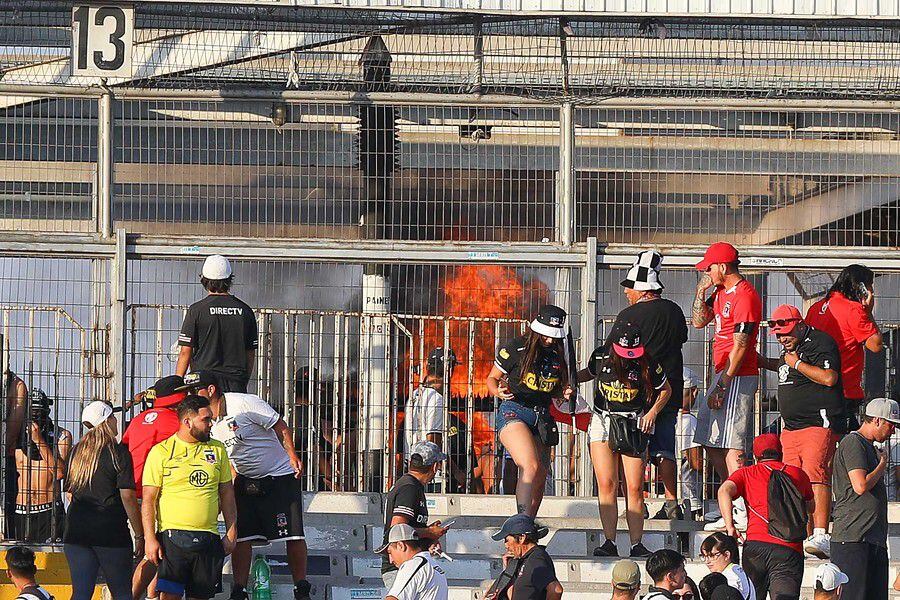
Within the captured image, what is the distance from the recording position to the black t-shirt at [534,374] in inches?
419

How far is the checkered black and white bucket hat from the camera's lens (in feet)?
35.8

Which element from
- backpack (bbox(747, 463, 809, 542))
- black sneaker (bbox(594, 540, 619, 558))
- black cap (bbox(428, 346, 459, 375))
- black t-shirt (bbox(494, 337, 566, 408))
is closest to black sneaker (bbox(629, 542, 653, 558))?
black sneaker (bbox(594, 540, 619, 558))

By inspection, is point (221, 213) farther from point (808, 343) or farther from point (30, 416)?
point (808, 343)

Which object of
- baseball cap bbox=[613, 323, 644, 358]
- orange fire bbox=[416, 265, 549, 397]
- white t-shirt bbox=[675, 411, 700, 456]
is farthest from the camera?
white t-shirt bbox=[675, 411, 700, 456]

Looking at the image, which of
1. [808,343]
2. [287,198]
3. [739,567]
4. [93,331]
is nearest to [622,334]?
[808,343]

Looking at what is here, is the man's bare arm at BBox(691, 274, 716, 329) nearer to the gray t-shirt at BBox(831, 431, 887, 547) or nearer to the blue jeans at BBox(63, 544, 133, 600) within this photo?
the gray t-shirt at BBox(831, 431, 887, 547)

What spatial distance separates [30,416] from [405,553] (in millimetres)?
3621

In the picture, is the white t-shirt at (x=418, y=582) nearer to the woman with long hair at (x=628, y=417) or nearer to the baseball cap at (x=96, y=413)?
the woman with long hair at (x=628, y=417)

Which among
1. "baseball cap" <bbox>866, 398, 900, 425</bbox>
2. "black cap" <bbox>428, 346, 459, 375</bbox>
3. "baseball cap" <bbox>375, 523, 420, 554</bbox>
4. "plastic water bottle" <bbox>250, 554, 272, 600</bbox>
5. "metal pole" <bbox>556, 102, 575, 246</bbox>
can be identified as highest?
"metal pole" <bbox>556, 102, 575, 246</bbox>

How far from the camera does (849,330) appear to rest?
11086 millimetres

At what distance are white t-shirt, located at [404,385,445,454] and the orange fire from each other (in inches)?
10.3

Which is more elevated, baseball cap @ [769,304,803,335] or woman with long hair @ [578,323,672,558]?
baseball cap @ [769,304,803,335]

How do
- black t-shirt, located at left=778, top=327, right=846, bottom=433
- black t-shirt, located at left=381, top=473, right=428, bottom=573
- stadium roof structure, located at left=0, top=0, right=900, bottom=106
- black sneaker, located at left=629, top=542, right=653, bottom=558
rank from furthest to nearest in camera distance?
1. stadium roof structure, located at left=0, top=0, right=900, bottom=106
2. black t-shirt, located at left=778, top=327, right=846, bottom=433
3. black sneaker, located at left=629, top=542, right=653, bottom=558
4. black t-shirt, located at left=381, top=473, right=428, bottom=573

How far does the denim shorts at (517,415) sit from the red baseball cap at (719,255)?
1.71m
